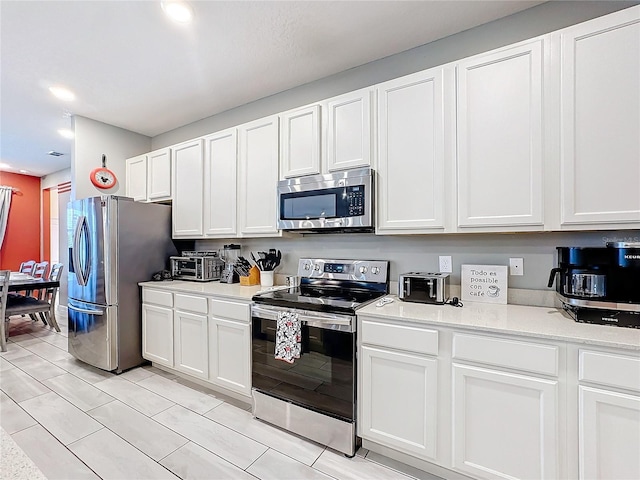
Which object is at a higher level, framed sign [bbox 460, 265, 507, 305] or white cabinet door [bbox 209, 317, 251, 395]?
framed sign [bbox 460, 265, 507, 305]

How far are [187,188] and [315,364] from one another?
2.30 metres

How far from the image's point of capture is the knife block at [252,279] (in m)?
2.95

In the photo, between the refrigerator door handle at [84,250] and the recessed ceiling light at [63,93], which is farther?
the refrigerator door handle at [84,250]

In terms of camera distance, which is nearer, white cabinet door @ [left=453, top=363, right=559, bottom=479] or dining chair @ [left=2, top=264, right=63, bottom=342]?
white cabinet door @ [left=453, top=363, right=559, bottom=479]

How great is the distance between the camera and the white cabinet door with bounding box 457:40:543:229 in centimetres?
169

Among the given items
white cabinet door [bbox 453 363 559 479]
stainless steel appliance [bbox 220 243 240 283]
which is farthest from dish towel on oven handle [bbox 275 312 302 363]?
stainless steel appliance [bbox 220 243 240 283]

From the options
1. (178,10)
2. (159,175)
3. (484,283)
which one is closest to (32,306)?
(159,175)

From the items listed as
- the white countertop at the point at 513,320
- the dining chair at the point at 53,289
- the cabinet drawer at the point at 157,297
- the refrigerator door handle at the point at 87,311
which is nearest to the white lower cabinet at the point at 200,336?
the cabinet drawer at the point at 157,297

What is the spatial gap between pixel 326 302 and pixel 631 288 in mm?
1502

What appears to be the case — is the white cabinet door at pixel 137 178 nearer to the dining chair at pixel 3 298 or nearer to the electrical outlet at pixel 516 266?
the dining chair at pixel 3 298

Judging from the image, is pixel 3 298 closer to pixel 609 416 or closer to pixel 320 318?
pixel 320 318

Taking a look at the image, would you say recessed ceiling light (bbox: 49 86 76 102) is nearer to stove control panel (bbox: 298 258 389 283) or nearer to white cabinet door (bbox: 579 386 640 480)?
stove control panel (bbox: 298 258 389 283)

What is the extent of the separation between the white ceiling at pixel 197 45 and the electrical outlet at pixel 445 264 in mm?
1615

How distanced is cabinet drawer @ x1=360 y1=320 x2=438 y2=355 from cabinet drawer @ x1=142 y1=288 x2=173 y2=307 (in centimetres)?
194
